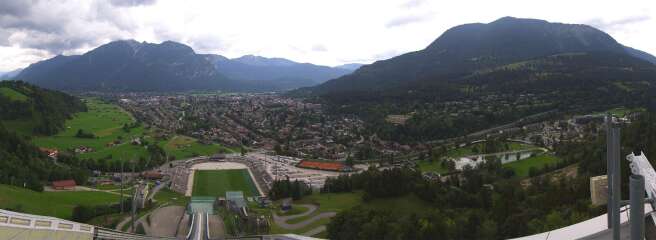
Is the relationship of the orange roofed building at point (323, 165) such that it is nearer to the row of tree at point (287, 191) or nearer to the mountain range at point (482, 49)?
the row of tree at point (287, 191)

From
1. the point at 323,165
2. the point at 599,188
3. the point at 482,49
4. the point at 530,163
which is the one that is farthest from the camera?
the point at 482,49

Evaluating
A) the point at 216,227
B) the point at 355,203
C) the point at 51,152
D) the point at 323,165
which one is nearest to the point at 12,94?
the point at 51,152

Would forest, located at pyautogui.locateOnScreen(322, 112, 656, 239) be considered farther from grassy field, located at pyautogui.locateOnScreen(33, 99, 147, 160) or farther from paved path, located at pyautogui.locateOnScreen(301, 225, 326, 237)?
grassy field, located at pyautogui.locateOnScreen(33, 99, 147, 160)

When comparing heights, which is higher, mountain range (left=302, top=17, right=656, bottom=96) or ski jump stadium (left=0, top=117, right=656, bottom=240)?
mountain range (left=302, top=17, right=656, bottom=96)

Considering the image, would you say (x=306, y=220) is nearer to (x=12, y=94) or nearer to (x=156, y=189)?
(x=156, y=189)

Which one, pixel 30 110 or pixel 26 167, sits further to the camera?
pixel 30 110

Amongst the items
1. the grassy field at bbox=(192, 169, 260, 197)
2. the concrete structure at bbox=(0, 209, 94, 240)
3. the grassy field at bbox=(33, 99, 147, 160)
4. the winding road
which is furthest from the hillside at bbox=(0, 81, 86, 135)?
the concrete structure at bbox=(0, 209, 94, 240)
